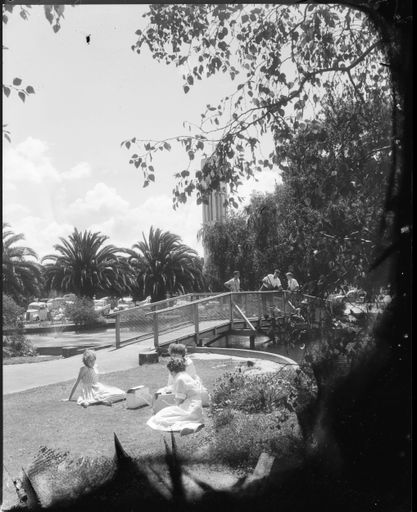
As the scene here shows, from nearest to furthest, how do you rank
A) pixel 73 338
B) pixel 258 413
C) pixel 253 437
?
pixel 253 437 < pixel 258 413 < pixel 73 338

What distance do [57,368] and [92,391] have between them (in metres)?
0.45

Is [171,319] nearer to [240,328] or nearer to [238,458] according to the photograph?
[240,328]

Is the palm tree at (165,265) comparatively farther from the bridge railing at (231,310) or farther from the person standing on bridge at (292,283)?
the person standing on bridge at (292,283)

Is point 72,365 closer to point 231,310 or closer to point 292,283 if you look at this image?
point 231,310

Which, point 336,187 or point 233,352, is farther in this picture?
point 233,352

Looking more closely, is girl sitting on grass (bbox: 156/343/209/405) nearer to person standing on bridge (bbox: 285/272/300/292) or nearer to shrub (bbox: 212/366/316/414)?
shrub (bbox: 212/366/316/414)

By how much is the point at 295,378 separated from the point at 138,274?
1444 mm

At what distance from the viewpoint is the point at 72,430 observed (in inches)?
169

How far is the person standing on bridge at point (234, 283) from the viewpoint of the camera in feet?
14.9

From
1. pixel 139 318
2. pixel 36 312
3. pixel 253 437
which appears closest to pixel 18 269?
pixel 36 312

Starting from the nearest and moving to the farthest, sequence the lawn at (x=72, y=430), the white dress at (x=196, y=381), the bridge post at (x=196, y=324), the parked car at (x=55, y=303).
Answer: the lawn at (x=72, y=430)
the white dress at (x=196, y=381)
the parked car at (x=55, y=303)
the bridge post at (x=196, y=324)

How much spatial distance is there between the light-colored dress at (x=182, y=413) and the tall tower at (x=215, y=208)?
1263 millimetres

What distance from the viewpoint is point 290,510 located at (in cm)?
405

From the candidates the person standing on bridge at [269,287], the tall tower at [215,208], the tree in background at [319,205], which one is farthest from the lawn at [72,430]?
the tall tower at [215,208]
